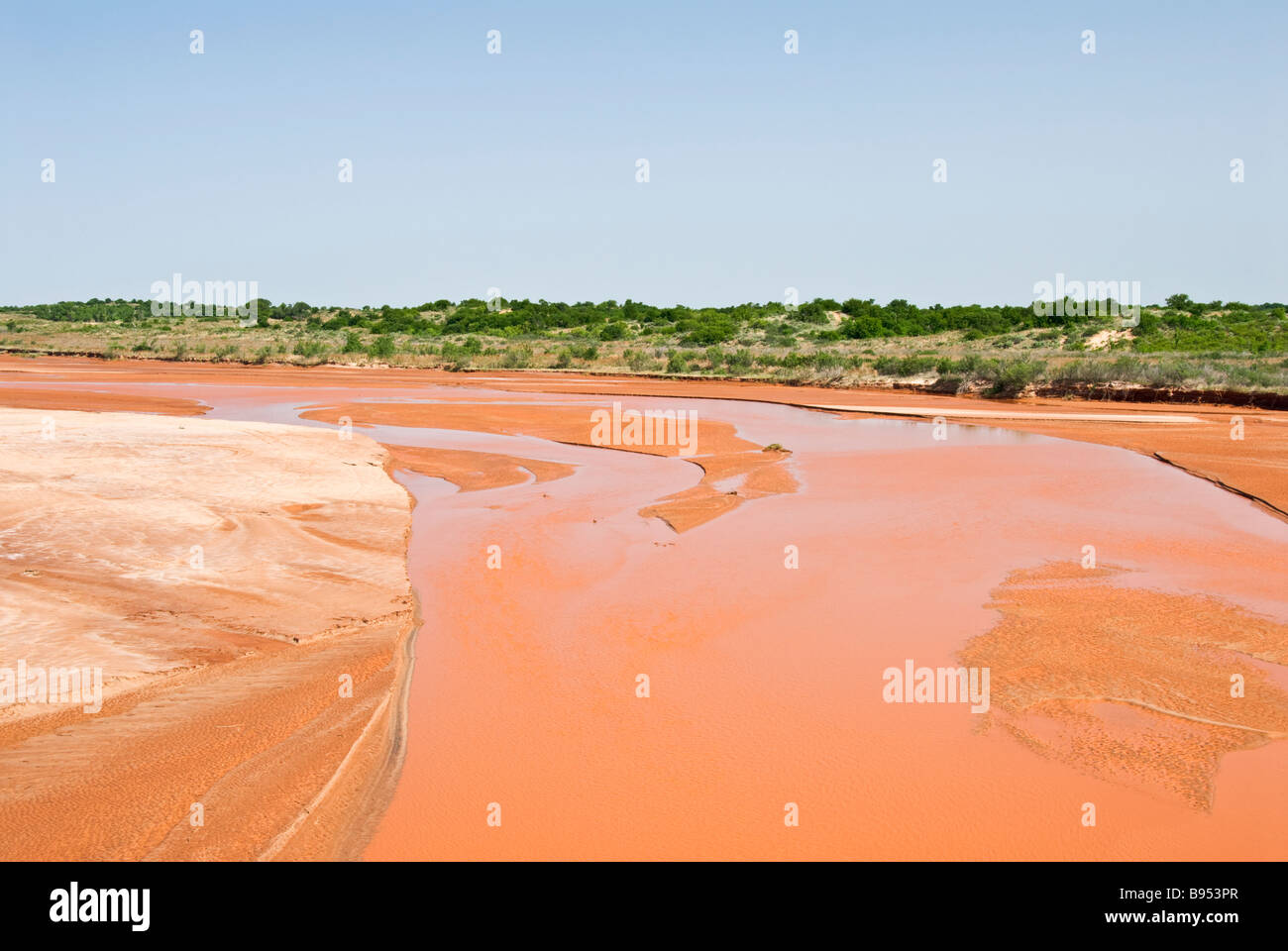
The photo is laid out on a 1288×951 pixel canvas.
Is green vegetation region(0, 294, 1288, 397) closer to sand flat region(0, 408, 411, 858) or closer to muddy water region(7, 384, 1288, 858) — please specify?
muddy water region(7, 384, 1288, 858)

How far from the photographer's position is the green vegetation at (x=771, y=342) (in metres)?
38.0

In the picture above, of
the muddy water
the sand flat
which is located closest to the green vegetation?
the muddy water

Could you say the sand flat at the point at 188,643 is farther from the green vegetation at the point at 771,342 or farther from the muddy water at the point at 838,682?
the green vegetation at the point at 771,342

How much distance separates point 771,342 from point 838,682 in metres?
59.8

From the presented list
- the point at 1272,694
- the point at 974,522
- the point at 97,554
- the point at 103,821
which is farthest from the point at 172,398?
the point at 1272,694

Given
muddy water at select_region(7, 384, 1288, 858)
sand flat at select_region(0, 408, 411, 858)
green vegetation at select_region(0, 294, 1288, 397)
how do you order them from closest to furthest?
sand flat at select_region(0, 408, 411, 858) < muddy water at select_region(7, 384, 1288, 858) < green vegetation at select_region(0, 294, 1288, 397)

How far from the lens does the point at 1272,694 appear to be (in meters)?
7.00

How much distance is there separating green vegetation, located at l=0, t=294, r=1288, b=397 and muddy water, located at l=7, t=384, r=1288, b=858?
25.0 meters

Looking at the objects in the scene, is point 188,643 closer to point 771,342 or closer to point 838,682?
point 838,682

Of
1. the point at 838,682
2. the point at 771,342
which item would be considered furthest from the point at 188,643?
the point at 771,342

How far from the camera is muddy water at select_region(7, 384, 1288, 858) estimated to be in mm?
5176

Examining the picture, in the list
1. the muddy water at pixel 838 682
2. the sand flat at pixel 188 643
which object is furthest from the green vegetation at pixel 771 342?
the sand flat at pixel 188 643

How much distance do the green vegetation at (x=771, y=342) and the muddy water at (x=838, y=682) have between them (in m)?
25.0

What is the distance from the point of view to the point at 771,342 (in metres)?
65.8
